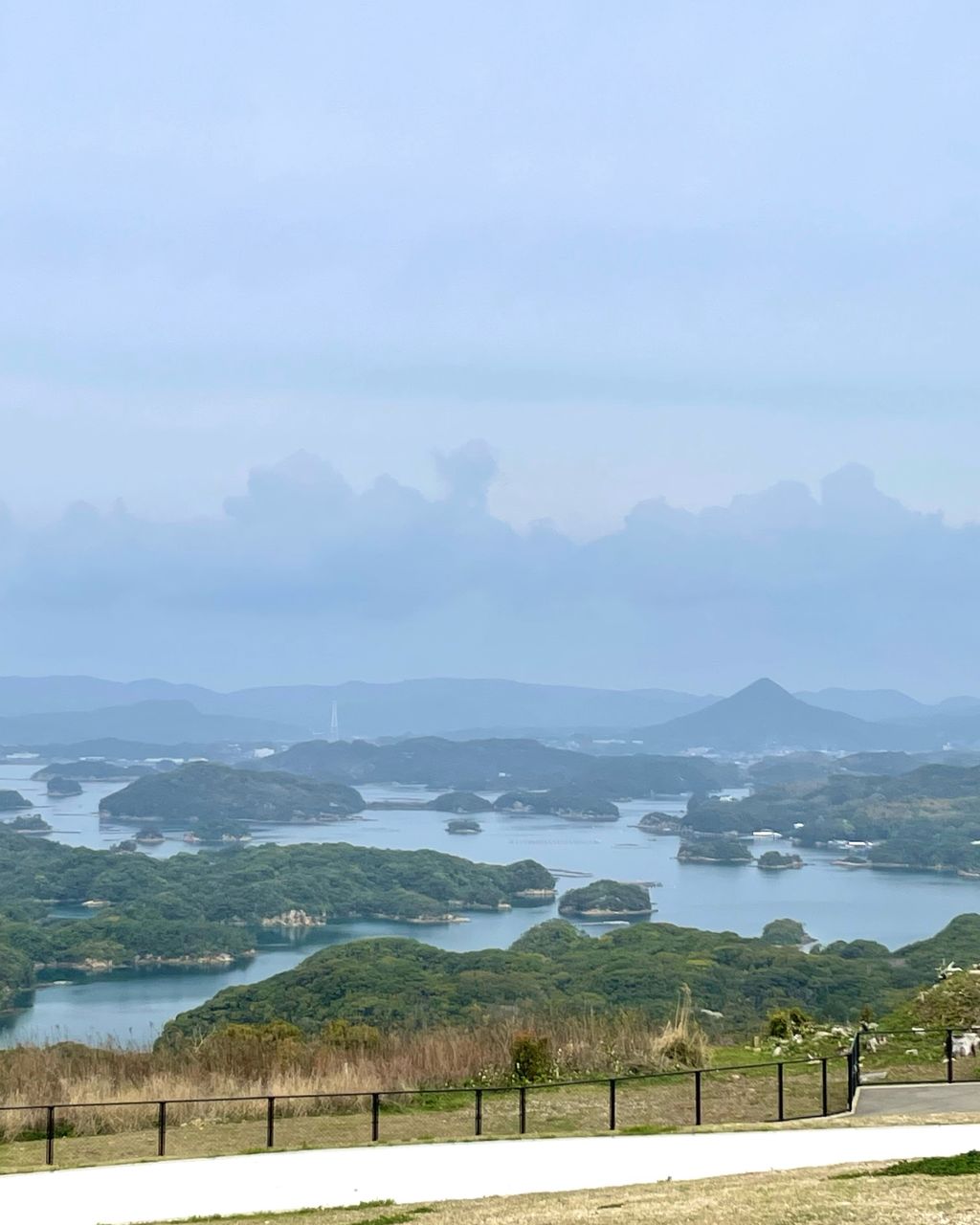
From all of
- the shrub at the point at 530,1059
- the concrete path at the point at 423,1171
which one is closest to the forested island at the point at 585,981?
the shrub at the point at 530,1059

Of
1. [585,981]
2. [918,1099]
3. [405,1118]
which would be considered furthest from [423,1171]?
[585,981]

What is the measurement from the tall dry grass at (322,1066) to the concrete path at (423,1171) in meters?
3.05

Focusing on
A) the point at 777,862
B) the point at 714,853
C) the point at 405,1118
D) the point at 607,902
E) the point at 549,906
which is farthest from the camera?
the point at 714,853

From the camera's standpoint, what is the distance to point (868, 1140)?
14.6 metres

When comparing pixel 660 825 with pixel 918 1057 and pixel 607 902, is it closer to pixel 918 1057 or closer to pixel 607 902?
pixel 607 902

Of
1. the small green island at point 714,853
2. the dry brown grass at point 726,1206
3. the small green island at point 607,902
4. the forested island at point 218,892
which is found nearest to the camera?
the dry brown grass at point 726,1206

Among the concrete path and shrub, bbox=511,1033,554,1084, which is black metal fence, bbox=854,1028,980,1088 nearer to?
the concrete path

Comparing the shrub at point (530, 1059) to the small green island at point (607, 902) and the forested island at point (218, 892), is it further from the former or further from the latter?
the small green island at point (607, 902)

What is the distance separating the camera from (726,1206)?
10.8 metres

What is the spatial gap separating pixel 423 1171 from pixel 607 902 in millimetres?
98322

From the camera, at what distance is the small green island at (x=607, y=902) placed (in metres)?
109

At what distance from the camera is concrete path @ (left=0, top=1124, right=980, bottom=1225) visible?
12.4 metres

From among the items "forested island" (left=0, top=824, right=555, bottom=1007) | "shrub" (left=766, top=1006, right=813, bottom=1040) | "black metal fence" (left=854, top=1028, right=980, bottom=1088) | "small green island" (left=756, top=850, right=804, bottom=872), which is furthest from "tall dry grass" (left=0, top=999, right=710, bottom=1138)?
"small green island" (left=756, top=850, right=804, bottom=872)

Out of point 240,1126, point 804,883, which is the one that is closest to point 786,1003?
point 240,1126
